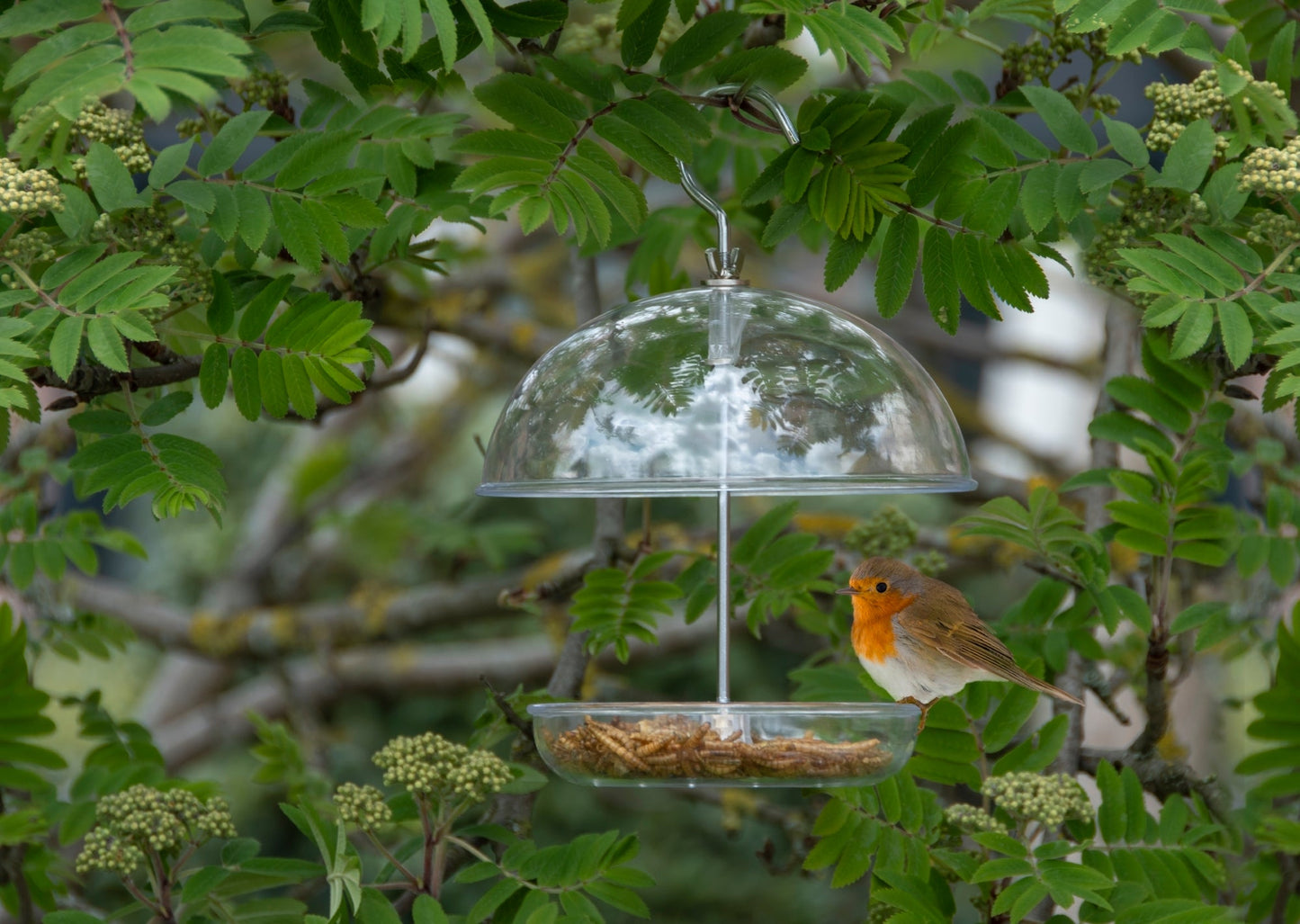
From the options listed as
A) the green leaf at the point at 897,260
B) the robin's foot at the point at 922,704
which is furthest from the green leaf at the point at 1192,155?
the robin's foot at the point at 922,704

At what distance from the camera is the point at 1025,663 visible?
2.52m

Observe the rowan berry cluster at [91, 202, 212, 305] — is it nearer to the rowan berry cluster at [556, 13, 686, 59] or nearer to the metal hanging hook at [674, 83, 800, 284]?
the metal hanging hook at [674, 83, 800, 284]

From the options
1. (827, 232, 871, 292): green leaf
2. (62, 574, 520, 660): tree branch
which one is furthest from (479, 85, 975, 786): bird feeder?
(62, 574, 520, 660): tree branch

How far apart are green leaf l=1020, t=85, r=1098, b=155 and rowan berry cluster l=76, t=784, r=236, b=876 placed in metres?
1.85

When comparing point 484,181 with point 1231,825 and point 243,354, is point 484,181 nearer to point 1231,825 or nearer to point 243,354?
point 243,354

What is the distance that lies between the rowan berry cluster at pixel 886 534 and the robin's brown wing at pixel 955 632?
2.22ft

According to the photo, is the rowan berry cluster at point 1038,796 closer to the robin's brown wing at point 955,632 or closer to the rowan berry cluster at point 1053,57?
the robin's brown wing at point 955,632

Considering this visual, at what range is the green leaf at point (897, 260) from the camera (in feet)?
7.25

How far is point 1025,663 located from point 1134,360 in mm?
997

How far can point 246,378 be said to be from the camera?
2.21 m

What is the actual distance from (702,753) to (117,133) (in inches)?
52.8

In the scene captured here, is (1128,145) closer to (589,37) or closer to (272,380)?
(589,37)

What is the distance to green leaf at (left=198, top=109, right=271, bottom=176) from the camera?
2135 millimetres

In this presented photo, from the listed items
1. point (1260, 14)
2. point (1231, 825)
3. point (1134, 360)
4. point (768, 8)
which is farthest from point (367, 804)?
point (1260, 14)
